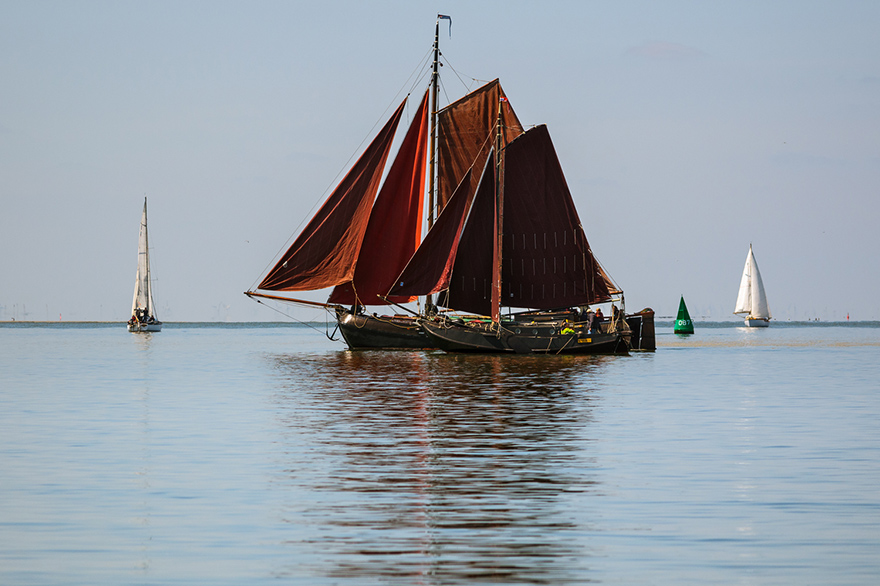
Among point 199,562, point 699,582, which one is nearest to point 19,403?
point 199,562

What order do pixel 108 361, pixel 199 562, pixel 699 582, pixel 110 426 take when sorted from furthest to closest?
1. pixel 108 361
2. pixel 110 426
3. pixel 199 562
4. pixel 699 582

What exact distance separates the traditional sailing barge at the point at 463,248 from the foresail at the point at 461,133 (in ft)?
0.24

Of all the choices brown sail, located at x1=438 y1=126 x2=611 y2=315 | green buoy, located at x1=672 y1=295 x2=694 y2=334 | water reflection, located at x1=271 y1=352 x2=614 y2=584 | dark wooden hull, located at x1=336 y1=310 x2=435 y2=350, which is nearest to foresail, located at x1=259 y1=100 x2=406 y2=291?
dark wooden hull, located at x1=336 y1=310 x2=435 y2=350

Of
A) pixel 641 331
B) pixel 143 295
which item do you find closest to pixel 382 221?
pixel 641 331

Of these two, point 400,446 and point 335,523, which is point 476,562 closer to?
point 335,523

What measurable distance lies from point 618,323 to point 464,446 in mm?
54669

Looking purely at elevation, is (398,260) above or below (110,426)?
above

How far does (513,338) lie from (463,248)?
21.8 ft

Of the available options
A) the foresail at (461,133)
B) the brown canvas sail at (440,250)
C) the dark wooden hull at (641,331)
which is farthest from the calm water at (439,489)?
the dark wooden hull at (641,331)

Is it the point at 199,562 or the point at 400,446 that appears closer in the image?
the point at 199,562

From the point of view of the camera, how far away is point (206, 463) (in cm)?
2233

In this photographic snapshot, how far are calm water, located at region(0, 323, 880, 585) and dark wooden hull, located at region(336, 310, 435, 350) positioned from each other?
43827mm

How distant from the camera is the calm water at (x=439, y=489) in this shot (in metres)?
13.6

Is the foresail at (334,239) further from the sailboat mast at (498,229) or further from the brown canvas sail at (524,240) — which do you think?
the sailboat mast at (498,229)
